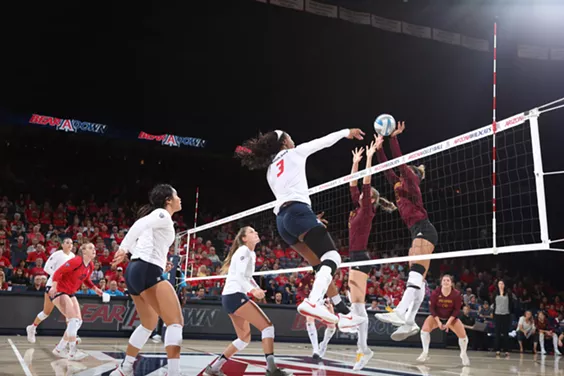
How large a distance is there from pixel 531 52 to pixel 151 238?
1842 cm

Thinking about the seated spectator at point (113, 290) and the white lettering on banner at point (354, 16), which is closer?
the seated spectator at point (113, 290)

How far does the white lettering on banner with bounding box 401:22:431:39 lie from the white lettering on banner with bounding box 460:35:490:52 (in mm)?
1418

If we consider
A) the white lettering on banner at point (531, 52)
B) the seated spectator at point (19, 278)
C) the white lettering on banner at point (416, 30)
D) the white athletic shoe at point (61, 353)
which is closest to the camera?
the white athletic shoe at point (61, 353)

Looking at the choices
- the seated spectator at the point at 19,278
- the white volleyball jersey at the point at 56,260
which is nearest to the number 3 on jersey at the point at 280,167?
the white volleyball jersey at the point at 56,260

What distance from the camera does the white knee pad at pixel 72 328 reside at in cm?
766

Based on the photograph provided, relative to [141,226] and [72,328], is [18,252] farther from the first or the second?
[141,226]

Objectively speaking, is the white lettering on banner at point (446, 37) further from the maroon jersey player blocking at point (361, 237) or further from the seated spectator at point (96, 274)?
the seated spectator at point (96, 274)

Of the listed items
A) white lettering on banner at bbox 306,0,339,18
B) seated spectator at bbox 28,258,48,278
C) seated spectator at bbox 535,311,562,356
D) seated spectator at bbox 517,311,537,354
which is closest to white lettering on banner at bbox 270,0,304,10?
white lettering on banner at bbox 306,0,339,18

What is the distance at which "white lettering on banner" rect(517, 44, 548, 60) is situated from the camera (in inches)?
757

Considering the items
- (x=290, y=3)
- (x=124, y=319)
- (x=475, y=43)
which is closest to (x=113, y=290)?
(x=124, y=319)

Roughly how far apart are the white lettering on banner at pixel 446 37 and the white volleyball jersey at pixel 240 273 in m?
14.6

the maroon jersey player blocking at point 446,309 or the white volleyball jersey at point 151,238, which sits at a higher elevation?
the white volleyball jersey at point 151,238

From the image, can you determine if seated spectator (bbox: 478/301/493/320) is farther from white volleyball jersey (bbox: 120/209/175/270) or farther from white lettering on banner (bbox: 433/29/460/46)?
white volleyball jersey (bbox: 120/209/175/270)

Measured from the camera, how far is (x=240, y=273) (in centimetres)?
614
